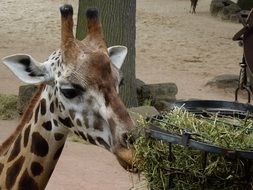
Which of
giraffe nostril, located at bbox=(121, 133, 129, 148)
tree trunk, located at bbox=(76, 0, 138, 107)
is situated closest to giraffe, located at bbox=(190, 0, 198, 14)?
tree trunk, located at bbox=(76, 0, 138, 107)

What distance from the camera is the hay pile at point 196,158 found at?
2385 mm

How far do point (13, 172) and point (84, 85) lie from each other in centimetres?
81

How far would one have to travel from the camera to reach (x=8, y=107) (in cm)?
908

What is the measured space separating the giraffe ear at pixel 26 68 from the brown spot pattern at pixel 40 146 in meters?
0.36

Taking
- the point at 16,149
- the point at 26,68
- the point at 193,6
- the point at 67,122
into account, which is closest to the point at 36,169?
the point at 16,149

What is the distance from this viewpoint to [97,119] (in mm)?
3680

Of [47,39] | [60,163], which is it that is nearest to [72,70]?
[60,163]

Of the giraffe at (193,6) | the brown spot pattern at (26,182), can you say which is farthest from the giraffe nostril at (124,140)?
the giraffe at (193,6)

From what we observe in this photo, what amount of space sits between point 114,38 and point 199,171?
6.51 meters

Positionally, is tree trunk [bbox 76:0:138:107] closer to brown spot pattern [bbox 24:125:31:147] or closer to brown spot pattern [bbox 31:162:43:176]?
brown spot pattern [bbox 24:125:31:147]

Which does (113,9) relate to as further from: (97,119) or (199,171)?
(199,171)

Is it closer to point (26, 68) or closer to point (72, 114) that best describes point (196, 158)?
point (72, 114)

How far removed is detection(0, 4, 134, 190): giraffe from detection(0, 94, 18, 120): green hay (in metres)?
4.80

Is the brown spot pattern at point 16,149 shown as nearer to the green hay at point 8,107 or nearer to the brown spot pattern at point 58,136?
the brown spot pattern at point 58,136
